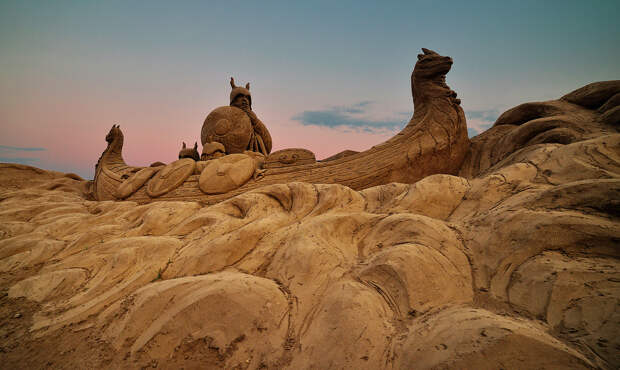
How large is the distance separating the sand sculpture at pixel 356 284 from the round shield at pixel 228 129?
10.1 ft

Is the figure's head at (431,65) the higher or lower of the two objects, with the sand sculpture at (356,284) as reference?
higher

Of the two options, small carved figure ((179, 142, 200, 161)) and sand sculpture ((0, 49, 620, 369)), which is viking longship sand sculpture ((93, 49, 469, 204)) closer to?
small carved figure ((179, 142, 200, 161))

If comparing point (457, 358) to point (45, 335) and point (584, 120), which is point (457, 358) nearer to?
point (45, 335)

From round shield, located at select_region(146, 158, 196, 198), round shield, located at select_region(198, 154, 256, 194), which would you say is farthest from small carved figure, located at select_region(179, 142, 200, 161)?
round shield, located at select_region(198, 154, 256, 194)

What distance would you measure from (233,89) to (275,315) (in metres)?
5.88

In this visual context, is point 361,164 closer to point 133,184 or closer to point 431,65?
point 431,65

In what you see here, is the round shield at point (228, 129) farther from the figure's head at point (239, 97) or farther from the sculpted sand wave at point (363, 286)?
the sculpted sand wave at point (363, 286)

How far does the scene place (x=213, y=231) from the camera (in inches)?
85.5

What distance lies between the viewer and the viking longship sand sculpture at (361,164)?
12.6ft

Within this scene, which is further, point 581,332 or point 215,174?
point 215,174

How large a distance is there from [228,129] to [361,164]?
3.01 meters

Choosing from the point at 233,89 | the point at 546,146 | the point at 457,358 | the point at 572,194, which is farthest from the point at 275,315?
the point at 233,89

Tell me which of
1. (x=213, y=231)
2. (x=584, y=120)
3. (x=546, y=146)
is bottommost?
(x=213, y=231)

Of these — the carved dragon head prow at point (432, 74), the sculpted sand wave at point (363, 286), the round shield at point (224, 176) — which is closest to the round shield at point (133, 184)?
the round shield at point (224, 176)
